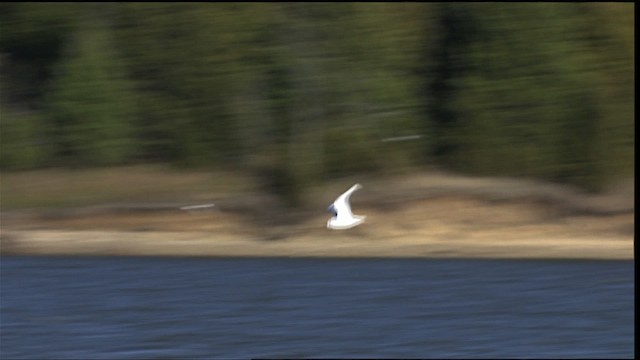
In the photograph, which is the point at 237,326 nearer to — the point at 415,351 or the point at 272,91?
the point at 415,351

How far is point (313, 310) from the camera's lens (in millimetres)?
12461

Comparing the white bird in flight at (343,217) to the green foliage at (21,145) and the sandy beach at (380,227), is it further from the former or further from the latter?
the green foliage at (21,145)

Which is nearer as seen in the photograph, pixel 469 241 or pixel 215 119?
pixel 469 241

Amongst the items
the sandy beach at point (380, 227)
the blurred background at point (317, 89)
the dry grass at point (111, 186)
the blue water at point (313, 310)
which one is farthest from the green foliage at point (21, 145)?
the blue water at point (313, 310)

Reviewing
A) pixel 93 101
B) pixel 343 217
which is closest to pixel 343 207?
pixel 343 217

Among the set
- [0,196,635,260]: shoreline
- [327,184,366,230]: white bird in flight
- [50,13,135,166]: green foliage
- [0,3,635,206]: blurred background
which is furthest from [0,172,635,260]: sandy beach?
[50,13,135,166]: green foliage

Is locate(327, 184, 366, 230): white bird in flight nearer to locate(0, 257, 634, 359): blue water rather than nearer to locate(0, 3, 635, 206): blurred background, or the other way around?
locate(0, 257, 634, 359): blue water

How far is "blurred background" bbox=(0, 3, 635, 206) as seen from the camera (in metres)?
20.0

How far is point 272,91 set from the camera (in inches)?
803

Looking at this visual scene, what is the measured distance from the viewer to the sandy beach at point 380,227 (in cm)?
1777

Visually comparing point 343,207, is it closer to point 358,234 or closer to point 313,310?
point 358,234

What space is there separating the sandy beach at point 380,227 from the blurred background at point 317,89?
62 cm

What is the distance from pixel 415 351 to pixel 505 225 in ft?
27.6

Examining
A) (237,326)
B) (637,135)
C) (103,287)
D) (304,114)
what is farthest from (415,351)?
(304,114)
